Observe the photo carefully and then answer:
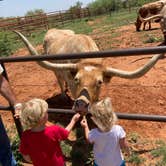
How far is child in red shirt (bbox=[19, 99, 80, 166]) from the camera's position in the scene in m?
3.53

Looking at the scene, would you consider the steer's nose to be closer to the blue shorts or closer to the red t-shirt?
the red t-shirt

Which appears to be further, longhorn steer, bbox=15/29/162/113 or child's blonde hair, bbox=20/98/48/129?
longhorn steer, bbox=15/29/162/113

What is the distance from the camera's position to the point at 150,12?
2483 centimetres

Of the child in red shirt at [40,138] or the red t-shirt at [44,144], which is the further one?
the red t-shirt at [44,144]

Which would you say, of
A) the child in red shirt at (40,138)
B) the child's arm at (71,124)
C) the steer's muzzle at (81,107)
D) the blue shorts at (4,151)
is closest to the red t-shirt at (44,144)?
the child in red shirt at (40,138)

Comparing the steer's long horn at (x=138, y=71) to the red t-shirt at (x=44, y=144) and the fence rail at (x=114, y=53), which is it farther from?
the red t-shirt at (x=44, y=144)

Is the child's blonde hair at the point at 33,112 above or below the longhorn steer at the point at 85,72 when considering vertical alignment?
above

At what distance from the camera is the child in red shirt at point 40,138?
139 inches

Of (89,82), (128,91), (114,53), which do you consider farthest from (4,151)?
(128,91)

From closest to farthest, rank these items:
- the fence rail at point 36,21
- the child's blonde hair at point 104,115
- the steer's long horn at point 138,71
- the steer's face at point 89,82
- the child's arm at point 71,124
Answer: the child's blonde hair at point 104,115
the child's arm at point 71,124
the steer's long horn at point 138,71
the steer's face at point 89,82
the fence rail at point 36,21

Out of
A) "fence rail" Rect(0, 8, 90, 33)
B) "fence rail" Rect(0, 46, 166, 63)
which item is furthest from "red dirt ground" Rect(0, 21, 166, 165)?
"fence rail" Rect(0, 8, 90, 33)

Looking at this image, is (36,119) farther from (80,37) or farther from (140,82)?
(140,82)

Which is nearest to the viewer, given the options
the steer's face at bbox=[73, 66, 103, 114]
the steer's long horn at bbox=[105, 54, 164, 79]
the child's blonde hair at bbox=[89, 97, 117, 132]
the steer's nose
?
the child's blonde hair at bbox=[89, 97, 117, 132]

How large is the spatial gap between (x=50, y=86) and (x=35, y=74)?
1711 millimetres
